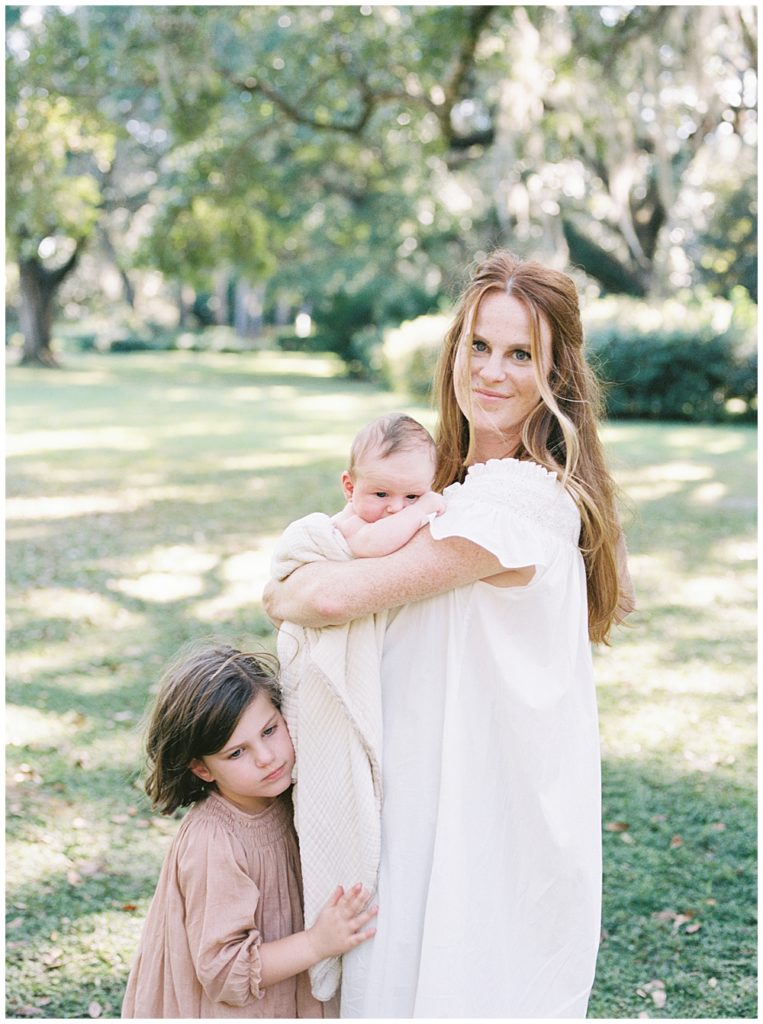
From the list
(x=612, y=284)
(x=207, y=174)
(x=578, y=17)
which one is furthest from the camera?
(x=612, y=284)

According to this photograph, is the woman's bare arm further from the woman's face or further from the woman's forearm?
the woman's forearm

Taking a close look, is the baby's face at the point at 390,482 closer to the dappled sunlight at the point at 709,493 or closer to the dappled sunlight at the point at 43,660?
the dappled sunlight at the point at 43,660

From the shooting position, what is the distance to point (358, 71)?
1420 cm

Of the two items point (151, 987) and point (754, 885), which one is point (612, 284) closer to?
point (754, 885)

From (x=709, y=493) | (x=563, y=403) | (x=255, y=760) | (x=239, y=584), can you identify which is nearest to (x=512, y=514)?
(x=563, y=403)

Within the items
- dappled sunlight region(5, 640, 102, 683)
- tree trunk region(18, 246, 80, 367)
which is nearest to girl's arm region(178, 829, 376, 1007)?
dappled sunlight region(5, 640, 102, 683)

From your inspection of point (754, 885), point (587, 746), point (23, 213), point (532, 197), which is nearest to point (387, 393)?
point (532, 197)

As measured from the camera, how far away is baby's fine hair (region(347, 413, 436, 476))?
212cm

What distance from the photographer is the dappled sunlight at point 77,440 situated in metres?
14.2

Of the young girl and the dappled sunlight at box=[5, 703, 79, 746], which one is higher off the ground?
the young girl

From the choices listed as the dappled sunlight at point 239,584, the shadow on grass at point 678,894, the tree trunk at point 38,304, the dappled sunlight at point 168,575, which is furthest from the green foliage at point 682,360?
the tree trunk at point 38,304

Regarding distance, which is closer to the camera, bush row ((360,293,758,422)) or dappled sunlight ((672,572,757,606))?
dappled sunlight ((672,572,757,606))

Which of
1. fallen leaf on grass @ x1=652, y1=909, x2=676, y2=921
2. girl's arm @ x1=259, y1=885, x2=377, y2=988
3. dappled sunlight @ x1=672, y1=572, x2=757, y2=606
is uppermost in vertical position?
girl's arm @ x1=259, y1=885, x2=377, y2=988

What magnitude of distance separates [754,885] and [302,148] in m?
18.7
